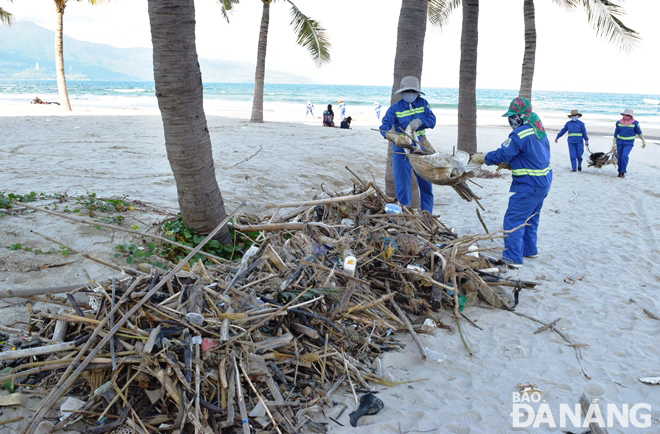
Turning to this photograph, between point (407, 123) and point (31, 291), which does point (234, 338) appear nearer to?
A: point (31, 291)

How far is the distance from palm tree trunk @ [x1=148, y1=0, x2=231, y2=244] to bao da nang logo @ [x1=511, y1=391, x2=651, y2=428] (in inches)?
127

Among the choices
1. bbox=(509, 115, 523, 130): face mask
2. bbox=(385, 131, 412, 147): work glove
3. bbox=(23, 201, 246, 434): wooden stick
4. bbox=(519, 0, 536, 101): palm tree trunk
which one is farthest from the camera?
bbox=(519, 0, 536, 101): palm tree trunk

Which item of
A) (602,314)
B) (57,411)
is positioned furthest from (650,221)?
(57,411)

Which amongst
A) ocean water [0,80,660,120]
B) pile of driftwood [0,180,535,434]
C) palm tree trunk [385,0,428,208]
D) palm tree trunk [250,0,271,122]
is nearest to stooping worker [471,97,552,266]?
palm tree trunk [385,0,428,208]

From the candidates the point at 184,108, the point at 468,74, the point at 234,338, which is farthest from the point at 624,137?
the point at 234,338

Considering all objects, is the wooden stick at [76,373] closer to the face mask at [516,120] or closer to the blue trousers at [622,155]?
the face mask at [516,120]

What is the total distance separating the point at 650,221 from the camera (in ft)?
25.2

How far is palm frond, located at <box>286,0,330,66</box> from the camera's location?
637 inches

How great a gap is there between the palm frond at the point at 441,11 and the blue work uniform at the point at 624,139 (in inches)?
251

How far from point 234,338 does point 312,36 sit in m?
15.5

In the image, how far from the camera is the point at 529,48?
1289 cm

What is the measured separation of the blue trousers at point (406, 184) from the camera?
Result: 21.7ft

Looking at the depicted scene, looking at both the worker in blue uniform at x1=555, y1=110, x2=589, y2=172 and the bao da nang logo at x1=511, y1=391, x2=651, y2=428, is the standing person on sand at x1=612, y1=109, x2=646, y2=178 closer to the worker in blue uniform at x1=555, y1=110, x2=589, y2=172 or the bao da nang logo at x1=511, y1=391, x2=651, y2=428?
the worker in blue uniform at x1=555, y1=110, x2=589, y2=172

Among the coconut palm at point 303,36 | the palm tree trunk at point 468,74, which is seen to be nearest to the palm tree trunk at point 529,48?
the palm tree trunk at point 468,74
